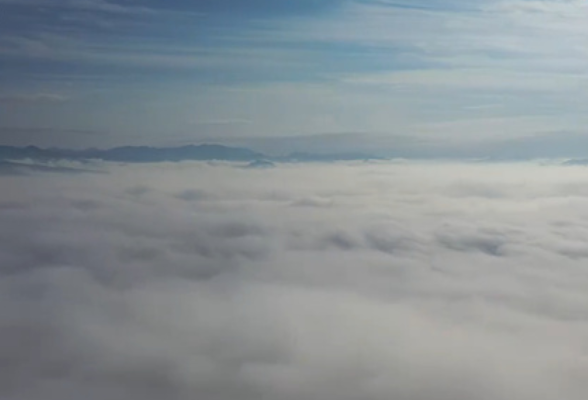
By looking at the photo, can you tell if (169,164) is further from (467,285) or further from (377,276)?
(467,285)

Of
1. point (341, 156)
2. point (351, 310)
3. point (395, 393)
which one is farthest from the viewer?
point (341, 156)

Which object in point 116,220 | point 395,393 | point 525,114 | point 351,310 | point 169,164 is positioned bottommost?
point 395,393

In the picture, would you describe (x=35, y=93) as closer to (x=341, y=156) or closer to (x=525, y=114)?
(x=341, y=156)

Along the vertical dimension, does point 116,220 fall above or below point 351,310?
above

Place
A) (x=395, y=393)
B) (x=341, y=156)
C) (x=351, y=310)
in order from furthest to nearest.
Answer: (x=341, y=156), (x=351, y=310), (x=395, y=393)

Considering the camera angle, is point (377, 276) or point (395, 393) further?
point (377, 276)

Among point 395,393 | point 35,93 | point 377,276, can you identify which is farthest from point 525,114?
point 35,93
